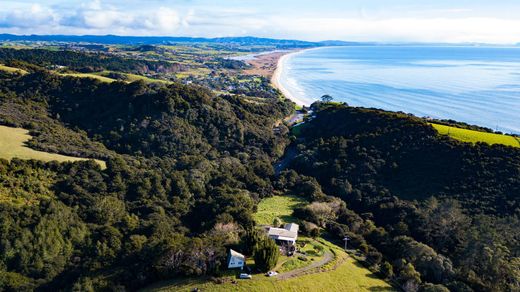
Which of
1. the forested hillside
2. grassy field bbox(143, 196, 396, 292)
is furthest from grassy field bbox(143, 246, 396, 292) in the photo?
the forested hillside

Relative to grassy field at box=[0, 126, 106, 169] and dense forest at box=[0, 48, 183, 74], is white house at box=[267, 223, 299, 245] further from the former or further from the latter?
dense forest at box=[0, 48, 183, 74]

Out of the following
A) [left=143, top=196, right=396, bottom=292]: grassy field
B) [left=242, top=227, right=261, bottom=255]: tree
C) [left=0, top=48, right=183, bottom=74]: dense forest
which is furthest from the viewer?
[left=0, top=48, right=183, bottom=74]: dense forest

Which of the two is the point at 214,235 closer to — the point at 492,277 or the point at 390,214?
the point at 390,214

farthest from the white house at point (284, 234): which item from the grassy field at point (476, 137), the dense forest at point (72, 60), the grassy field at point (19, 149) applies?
the dense forest at point (72, 60)

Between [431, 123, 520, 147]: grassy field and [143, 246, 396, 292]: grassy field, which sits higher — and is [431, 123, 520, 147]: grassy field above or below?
above

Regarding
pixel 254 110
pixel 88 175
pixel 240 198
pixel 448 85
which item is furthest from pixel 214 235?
pixel 448 85

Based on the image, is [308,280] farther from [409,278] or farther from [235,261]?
[409,278]

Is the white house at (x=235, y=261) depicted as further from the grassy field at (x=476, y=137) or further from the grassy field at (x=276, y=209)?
the grassy field at (x=476, y=137)
